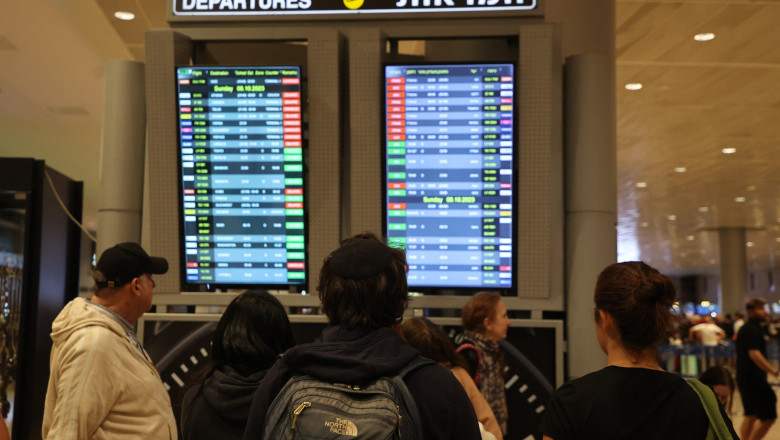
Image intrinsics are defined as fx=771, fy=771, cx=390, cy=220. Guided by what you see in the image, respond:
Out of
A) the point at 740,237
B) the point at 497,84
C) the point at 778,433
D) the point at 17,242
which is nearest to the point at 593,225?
the point at 497,84

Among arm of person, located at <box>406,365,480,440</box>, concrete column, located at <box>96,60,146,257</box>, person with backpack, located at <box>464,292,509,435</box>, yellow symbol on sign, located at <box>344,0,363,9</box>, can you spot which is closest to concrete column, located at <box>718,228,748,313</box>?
person with backpack, located at <box>464,292,509,435</box>

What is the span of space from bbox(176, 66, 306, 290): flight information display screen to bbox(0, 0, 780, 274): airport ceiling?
4.55 m

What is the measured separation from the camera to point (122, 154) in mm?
4137

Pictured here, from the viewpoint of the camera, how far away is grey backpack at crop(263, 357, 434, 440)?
169 centimetres

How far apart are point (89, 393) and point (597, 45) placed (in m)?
3.53

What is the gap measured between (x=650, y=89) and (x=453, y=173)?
8.50 meters

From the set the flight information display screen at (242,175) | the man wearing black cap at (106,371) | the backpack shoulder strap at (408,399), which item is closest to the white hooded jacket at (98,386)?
the man wearing black cap at (106,371)

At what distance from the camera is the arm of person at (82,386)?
8.80ft

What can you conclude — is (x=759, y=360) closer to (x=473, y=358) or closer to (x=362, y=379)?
(x=473, y=358)

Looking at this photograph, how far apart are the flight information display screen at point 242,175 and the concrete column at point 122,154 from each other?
386 mm

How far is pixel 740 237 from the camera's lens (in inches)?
1113

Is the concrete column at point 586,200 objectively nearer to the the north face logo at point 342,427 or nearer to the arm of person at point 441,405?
the arm of person at point 441,405

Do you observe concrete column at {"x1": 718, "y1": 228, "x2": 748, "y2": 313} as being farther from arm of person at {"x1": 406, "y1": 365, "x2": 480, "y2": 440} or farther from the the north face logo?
the the north face logo

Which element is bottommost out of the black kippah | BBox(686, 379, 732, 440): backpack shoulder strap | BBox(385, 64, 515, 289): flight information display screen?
BBox(686, 379, 732, 440): backpack shoulder strap
